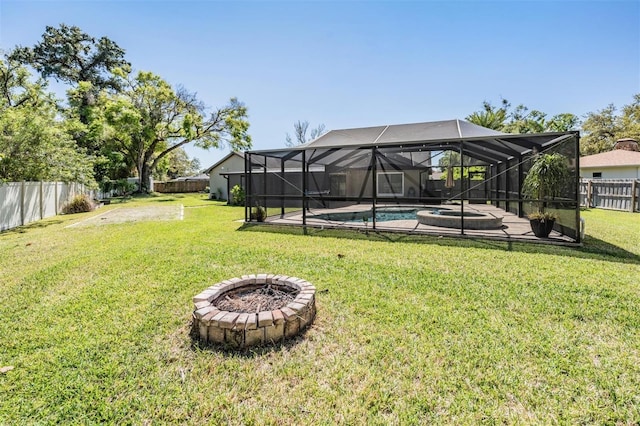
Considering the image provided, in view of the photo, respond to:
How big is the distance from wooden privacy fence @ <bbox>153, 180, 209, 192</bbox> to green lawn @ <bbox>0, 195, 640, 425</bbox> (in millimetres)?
32676

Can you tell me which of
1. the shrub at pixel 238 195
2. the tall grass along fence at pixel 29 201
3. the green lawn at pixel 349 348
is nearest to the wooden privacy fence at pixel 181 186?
the shrub at pixel 238 195

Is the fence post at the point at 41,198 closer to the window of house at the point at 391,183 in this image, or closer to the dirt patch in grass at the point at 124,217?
the dirt patch in grass at the point at 124,217

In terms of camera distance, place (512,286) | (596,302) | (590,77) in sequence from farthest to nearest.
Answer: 1. (590,77)
2. (512,286)
3. (596,302)

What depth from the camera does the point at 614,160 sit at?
17.3 metres

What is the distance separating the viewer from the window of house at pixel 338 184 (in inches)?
587

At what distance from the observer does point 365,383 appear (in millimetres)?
2033

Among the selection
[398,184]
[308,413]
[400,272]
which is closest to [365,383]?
[308,413]

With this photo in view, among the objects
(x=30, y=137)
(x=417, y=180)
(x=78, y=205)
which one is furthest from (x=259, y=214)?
(x=78, y=205)

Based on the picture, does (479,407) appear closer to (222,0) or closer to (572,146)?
(572,146)

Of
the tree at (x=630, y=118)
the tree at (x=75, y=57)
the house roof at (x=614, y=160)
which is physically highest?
the tree at (x=75, y=57)

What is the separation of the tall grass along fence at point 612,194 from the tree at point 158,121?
26342mm

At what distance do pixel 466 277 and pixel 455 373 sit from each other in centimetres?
227

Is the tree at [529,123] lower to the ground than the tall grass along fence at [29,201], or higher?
higher

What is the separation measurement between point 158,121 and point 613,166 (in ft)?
108
